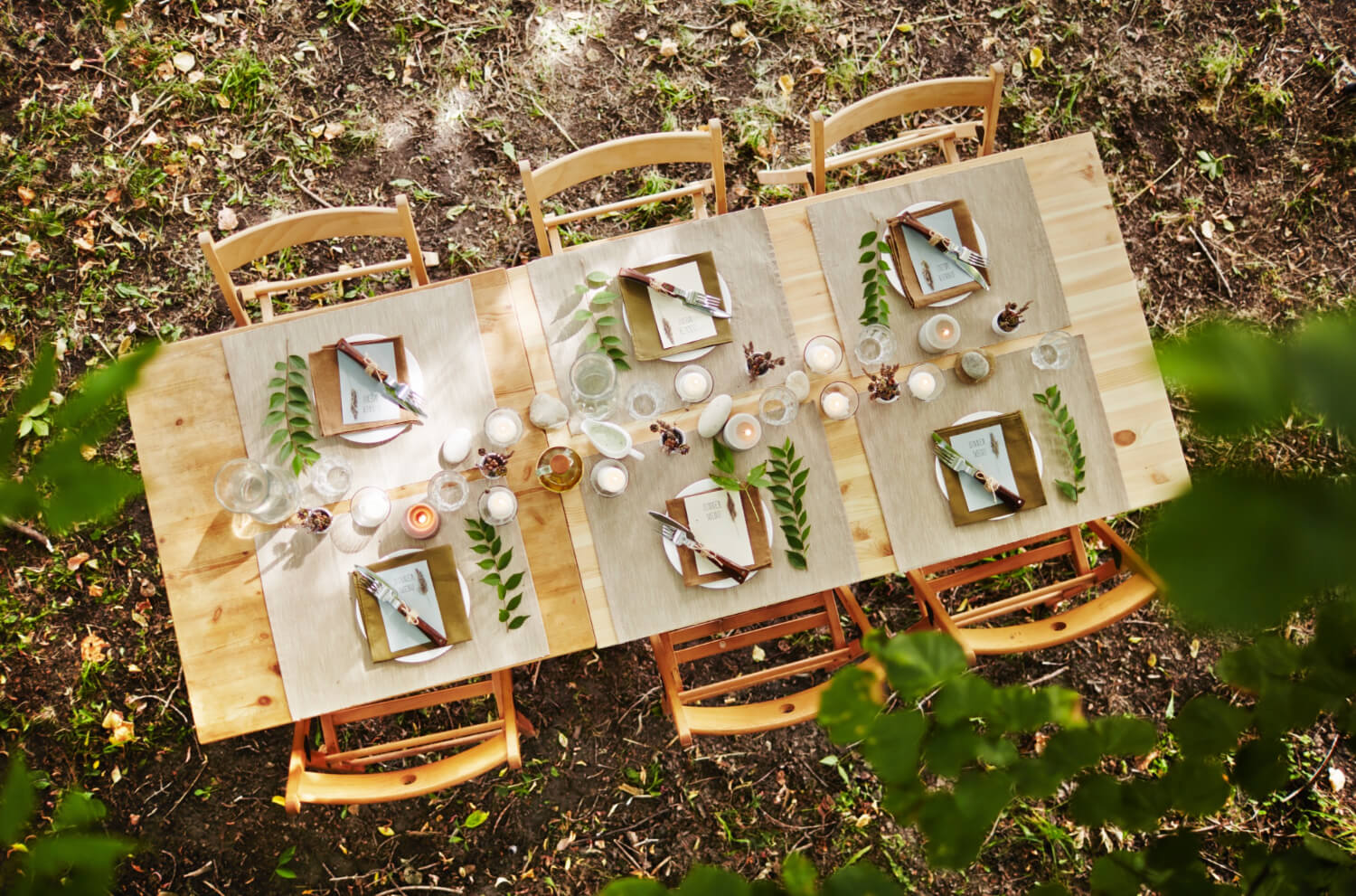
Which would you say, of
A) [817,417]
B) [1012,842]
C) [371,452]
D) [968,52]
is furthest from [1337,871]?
[968,52]

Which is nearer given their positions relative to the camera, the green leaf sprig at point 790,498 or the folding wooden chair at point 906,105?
the green leaf sprig at point 790,498

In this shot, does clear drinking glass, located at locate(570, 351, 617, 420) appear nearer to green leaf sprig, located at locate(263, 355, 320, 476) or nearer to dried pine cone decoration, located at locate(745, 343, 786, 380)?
dried pine cone decoration, located at locate(745, 343, 786, 380)

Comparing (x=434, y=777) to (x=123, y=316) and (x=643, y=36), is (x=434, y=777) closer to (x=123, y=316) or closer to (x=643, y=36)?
(x=123, y=316)

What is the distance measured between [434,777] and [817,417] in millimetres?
1255

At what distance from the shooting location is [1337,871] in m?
0.90

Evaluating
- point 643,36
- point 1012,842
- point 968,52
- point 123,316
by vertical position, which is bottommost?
point 1012,842

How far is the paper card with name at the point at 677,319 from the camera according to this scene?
2.05 meters

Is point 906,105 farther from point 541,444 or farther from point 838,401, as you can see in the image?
point 541,444

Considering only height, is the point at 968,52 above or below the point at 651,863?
above

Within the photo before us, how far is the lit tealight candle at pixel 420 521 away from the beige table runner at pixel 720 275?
0.42 m

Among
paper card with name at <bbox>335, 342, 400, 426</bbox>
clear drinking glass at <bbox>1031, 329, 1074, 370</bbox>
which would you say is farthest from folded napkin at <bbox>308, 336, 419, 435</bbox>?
clear drinking glass at <bbox>1031, 329, 1074, 370</bbox>

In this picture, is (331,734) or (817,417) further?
(331,734)

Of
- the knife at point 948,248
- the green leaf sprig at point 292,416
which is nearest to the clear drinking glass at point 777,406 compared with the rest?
the knife at point 948,248

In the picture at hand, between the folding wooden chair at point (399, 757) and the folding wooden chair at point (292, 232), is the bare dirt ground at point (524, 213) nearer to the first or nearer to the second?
the folding wooden chair at point (399, 757)
